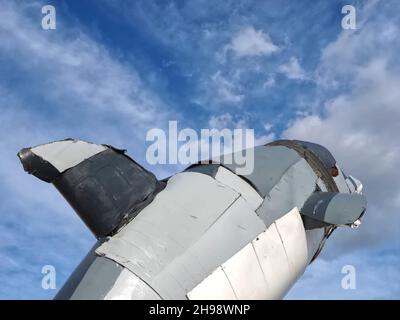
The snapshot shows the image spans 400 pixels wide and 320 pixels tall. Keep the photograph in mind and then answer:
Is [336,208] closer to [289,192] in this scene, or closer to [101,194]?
[289,192]

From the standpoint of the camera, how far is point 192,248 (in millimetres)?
6492

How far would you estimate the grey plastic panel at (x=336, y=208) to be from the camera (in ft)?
25.2

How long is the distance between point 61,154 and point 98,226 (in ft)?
4.17

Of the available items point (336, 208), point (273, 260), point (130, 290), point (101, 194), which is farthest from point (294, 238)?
point (101, 194)

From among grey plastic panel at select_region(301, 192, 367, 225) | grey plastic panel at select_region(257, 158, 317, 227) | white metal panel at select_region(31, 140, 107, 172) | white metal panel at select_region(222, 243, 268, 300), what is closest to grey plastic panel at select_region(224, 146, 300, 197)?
grey plastic panel at select_region(257, 158, 317, 227)


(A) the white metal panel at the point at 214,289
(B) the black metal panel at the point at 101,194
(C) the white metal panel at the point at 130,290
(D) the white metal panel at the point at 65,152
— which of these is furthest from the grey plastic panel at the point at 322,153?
(C) the white metal panel at the point at 130,290

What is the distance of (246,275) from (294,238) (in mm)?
1474

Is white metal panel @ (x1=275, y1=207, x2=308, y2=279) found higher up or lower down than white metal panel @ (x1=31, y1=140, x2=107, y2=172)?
lower down

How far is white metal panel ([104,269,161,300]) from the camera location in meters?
5.85

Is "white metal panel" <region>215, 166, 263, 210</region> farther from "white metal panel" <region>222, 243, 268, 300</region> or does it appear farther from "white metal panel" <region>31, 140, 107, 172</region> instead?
"white metal panel" <region>31, 140, 107, 172</region>

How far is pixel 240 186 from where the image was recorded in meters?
7.89

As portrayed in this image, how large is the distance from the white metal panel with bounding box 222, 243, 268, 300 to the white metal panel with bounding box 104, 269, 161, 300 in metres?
1.18
